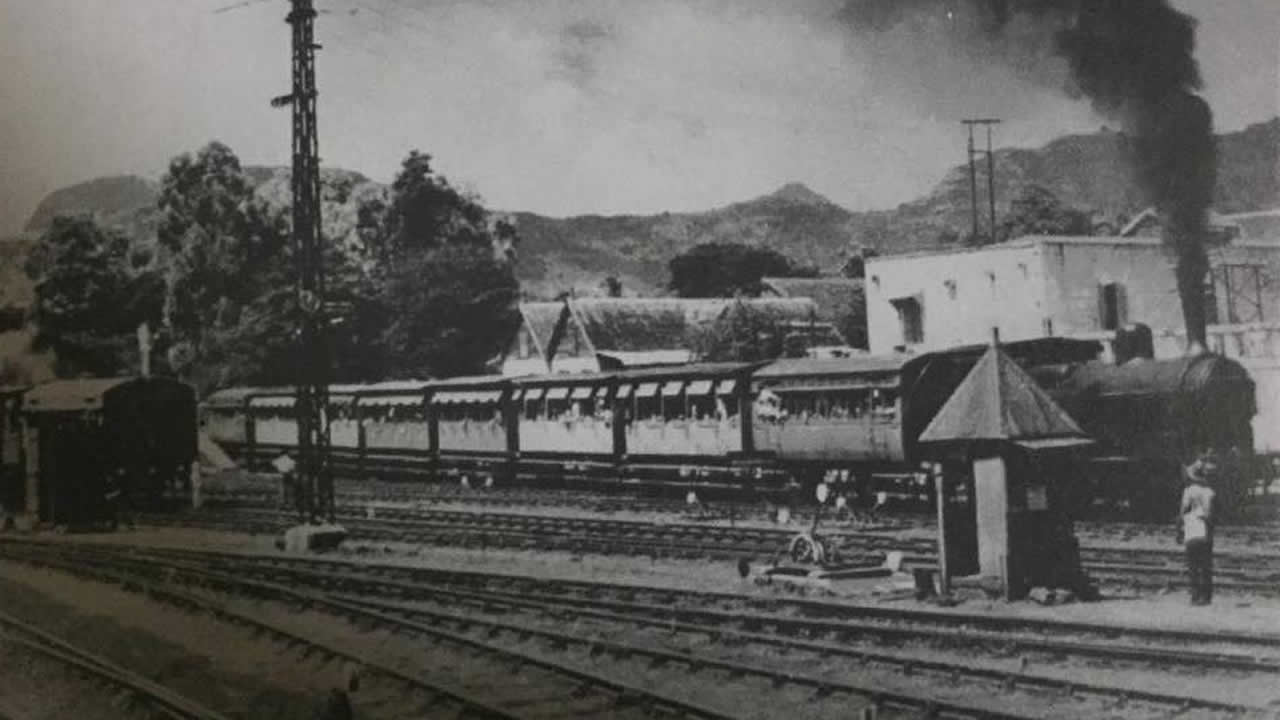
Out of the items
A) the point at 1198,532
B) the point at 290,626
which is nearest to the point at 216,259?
the point at 290,626

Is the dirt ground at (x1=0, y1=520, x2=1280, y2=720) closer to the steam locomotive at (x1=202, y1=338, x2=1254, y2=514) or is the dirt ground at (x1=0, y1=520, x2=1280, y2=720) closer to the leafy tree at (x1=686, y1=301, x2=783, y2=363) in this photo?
the steam locomotive at (x1=202, y1=338, x2=1254, y2=514)

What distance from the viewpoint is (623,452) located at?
71.2 ft

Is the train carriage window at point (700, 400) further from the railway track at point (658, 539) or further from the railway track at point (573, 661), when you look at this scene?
the railway track at point (573, 661)

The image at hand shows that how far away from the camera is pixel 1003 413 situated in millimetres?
9430

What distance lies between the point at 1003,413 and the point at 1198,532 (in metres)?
1.68

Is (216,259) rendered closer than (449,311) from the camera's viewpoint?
Yes

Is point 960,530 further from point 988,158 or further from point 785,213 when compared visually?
point 785,213

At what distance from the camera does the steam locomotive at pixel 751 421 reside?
47.1ft

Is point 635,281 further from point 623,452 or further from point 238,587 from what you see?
point 238,587

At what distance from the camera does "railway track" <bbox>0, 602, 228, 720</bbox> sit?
7.17 m

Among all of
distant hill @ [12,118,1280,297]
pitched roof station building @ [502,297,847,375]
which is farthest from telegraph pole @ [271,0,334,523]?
pitched roof station building @ [502,297,847,375]

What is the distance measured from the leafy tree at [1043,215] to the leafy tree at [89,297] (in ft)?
101

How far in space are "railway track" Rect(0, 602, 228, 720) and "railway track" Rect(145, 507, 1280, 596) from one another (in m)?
6.26

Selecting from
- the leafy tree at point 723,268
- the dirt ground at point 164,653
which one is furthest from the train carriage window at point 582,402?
the leafy tree at point 723,268
